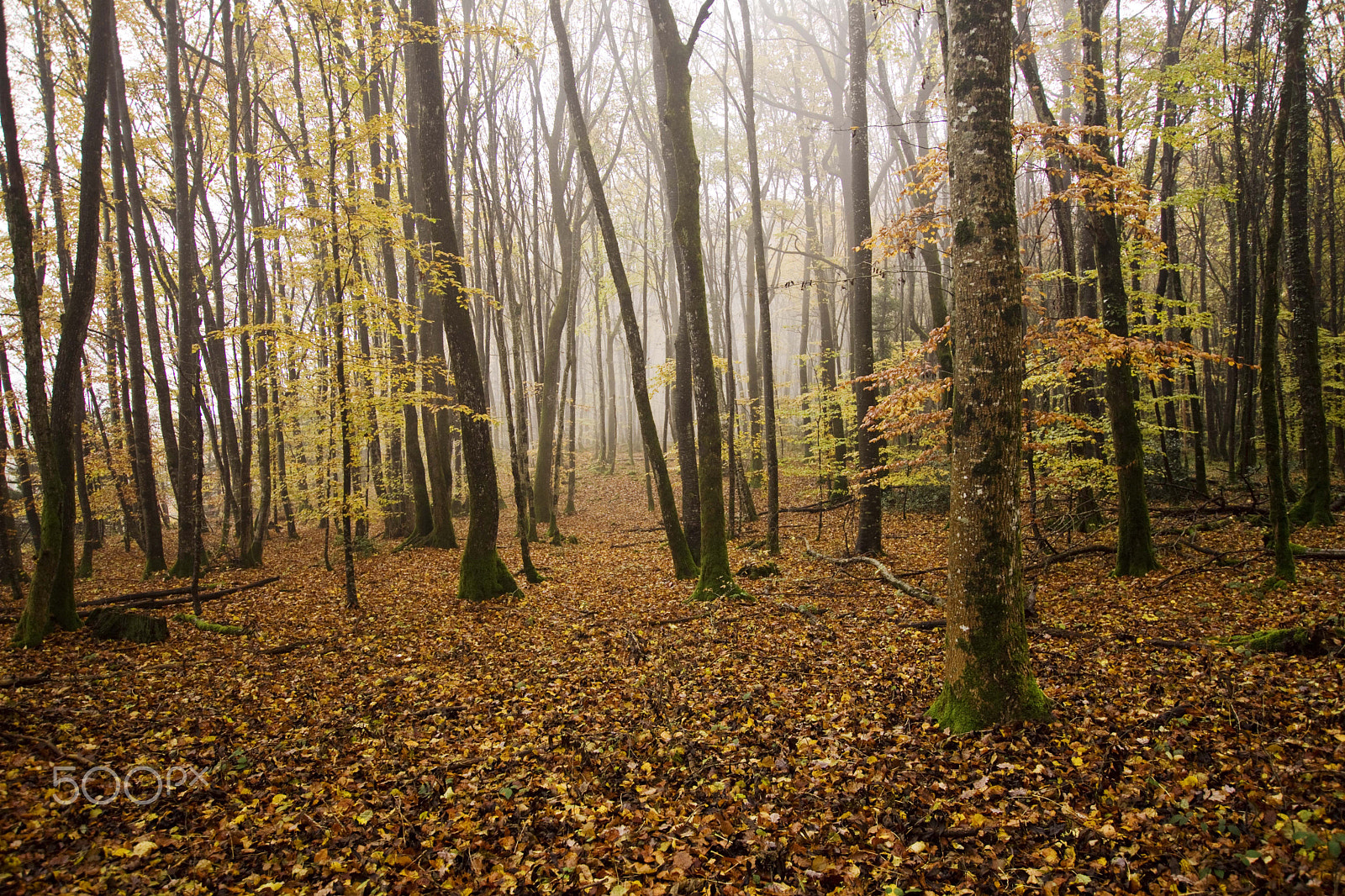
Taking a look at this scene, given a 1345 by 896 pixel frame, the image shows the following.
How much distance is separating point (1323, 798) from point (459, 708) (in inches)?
232

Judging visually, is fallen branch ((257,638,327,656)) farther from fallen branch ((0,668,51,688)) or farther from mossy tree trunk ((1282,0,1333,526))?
mossy tree trunk ((1282,0,1333,526))

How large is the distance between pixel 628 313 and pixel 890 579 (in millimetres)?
5615

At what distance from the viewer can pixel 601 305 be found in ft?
86.6

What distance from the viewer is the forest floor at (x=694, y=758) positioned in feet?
10.2

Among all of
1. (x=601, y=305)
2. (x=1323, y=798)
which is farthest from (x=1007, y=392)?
(x=601, y=305)

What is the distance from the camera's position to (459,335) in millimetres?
9312

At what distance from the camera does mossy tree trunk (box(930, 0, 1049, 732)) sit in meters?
3.91

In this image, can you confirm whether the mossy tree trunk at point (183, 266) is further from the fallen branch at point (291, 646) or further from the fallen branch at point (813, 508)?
the fallen branch at point (813, 508)

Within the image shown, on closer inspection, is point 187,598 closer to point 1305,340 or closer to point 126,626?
point 126,626

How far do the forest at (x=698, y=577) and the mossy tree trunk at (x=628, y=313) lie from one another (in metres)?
0.09

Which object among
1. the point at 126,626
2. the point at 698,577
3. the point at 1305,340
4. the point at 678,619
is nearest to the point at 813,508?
the point at 698,577

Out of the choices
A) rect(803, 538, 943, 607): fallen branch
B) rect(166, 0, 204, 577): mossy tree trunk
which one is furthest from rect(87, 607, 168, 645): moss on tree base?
rect(803, 538, 943, 607): fallen branch

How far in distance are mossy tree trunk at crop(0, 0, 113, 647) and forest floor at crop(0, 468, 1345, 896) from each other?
22.5 inches

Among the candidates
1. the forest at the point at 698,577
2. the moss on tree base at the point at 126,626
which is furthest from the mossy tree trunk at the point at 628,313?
the moss on tree base at the point at 126,626
